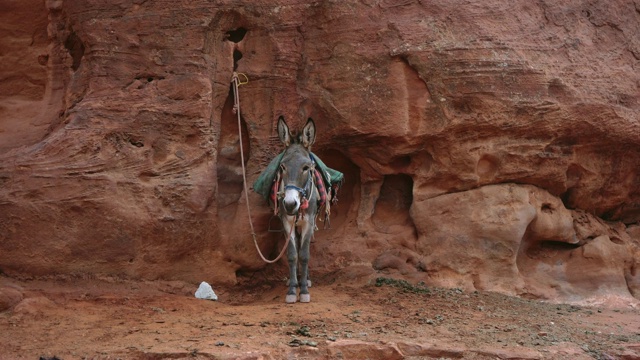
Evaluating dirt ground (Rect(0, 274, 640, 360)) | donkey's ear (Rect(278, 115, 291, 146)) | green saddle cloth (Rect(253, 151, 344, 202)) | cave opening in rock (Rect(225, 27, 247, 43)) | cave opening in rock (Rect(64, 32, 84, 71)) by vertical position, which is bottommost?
dirt ground (Rect(0, 274, 640, 360))

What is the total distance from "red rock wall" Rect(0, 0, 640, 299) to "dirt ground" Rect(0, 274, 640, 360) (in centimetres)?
57

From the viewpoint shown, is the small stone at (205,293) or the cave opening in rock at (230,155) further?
the cave opening in rock at (230,155)

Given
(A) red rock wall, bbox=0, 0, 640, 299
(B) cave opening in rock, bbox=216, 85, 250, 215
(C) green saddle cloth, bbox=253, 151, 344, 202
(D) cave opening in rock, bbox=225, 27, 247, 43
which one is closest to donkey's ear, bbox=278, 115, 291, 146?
(C) green saddle cloth, bbox=253, 151, 344, 202

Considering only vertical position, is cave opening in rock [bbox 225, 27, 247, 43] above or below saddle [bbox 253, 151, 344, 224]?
above

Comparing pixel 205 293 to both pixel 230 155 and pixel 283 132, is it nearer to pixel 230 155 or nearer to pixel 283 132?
pixel 230 155

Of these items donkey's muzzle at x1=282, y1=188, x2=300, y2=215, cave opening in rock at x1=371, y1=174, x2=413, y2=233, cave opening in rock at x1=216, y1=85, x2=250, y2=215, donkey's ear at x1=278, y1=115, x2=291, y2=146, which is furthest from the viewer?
cave opening in rock at x1=371, y1=174, x2=413, y2=233

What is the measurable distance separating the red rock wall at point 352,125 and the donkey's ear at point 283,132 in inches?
26.9

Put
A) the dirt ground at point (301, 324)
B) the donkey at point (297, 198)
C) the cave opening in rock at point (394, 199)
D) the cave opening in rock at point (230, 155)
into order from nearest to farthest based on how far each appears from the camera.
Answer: the dirt ground at point (301, 324), the donkey at point (297, 198), the cave opening in rock at point (230, 155), the cave opening in rock at point (394, 199)

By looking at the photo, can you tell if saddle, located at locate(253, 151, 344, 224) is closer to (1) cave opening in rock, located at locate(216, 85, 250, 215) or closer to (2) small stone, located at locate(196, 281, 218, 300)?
(1) cave opening in rock, located at locate(216, 85, 250, 215)

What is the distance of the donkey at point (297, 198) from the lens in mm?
10802

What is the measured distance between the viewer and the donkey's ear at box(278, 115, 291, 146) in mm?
11500

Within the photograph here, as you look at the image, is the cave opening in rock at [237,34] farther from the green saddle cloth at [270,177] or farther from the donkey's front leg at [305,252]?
the donkey's front leg at [305,252]

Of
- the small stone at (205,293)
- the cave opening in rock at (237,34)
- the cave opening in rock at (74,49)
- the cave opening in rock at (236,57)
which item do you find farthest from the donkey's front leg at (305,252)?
the cave opening in rock at (74,49)

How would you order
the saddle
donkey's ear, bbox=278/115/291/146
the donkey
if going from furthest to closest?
1. donkey's ear, bbox=278/115/291/146
2. the saddle
3. the donkey
